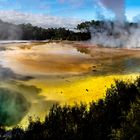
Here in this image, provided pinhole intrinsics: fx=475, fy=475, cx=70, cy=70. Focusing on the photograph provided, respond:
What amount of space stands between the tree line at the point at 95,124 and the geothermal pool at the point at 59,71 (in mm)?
6327

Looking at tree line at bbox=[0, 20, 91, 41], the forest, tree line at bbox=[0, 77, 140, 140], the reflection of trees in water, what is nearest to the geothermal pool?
the reflection of trees in water

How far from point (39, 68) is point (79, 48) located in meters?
23.2

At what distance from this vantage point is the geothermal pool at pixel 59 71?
45.0 meters

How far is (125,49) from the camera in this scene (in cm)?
8294

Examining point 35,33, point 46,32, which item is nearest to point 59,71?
point 35,33

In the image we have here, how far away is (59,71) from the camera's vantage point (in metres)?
60.8

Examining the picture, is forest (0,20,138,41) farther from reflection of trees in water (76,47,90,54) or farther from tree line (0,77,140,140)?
tree line (0,77,140,140)

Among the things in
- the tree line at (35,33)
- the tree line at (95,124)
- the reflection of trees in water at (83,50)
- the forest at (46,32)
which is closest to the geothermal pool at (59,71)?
the reflection of trees in water at (83,50)

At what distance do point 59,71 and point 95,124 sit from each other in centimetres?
2967

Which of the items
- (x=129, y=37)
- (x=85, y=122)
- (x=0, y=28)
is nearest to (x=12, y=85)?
(x=85, y=122)

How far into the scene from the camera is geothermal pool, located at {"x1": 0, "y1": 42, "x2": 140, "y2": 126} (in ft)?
148

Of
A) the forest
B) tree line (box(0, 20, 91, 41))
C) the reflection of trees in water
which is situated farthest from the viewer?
tree line (box(0, 20, 91, 41))

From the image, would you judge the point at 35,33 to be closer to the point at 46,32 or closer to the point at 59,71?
the point at 46,32

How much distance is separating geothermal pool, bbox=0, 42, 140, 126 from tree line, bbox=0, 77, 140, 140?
6.33m
